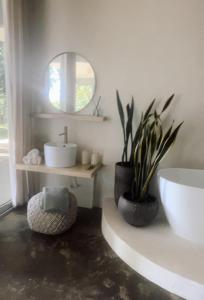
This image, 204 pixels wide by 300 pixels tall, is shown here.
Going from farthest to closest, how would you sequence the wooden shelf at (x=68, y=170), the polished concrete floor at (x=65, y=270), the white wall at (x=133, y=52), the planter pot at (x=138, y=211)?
the wooden shelf at (x=68, y=170)
the white wall at (x=133, y=52)
the planter pot at (x=138, y=211)
the polished concrete floor at (x=65, y=270)

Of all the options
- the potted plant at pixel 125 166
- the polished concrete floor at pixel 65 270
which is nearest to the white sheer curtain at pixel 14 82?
the polished concrete floor at pixel 65 270

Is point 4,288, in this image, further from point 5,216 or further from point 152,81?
point 152,81

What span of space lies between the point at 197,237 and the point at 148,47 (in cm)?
193

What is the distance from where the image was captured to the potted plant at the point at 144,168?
93.2 inches

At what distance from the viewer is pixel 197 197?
2.08 metres

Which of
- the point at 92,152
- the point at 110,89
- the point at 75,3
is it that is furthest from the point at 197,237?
the point at 75,3

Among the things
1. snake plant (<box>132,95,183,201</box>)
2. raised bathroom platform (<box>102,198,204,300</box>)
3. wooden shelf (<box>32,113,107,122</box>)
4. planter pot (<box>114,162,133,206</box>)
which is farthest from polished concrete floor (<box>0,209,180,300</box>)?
wooden shelf (<box>32,113,107,122</box>)

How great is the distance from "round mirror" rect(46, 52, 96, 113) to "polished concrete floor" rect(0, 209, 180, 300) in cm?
143

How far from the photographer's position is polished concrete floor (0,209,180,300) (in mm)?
1786

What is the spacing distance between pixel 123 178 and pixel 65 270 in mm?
1069

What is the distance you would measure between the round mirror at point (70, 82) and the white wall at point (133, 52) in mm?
84

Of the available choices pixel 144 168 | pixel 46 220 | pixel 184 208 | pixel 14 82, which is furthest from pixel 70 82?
pixel 184 208

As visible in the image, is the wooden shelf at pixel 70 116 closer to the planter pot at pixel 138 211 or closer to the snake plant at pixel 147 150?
the snake plant at pixel 147 150

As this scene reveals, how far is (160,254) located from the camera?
204 centimetres
